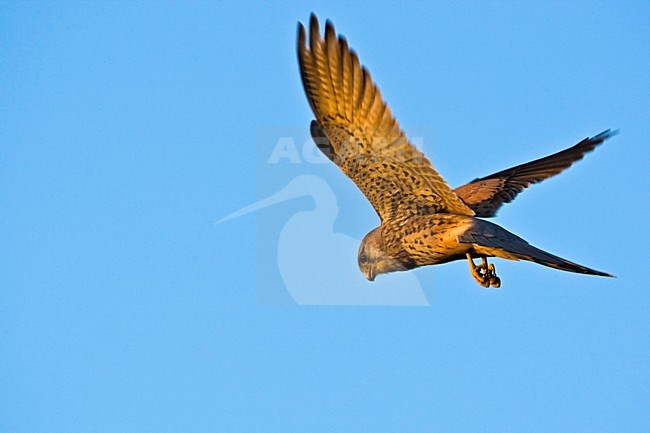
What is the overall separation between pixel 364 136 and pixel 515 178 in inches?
95.9

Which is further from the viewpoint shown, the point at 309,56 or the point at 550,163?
the point at 550,163

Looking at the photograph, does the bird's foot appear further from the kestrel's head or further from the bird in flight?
the kestrel's head

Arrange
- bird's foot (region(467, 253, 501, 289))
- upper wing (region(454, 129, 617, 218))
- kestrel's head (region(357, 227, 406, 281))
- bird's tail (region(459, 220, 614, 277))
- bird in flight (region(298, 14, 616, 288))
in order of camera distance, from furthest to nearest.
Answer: upper wing (region(454, 129, 617, 218))
kestrel's head (region(357, 227, 406, 281))
bird's foot (region(467, 253, 501, 289))
bird in flight (region(298, 14, 616, 288))
bird's tail (region(459, 220, 614, 277))

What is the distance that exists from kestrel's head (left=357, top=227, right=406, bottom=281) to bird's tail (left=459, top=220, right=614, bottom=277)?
2.91ft

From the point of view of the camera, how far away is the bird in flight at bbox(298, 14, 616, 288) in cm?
663

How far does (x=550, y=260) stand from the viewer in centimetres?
609

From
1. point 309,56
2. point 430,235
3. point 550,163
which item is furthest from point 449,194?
point 550,163

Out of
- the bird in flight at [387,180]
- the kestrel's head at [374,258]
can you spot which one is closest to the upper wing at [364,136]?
the bird in flight at [387,180]

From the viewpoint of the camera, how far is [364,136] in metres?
6.97

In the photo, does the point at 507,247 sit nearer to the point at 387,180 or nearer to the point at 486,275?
the point at 486,275

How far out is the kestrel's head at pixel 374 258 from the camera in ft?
25.1

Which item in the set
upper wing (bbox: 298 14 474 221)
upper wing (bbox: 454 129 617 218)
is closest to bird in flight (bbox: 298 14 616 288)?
upper wing (bbox: 298 14 474 221)

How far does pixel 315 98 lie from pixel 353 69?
1.64 ft

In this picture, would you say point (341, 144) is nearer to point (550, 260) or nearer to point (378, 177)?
point (378, 177)
